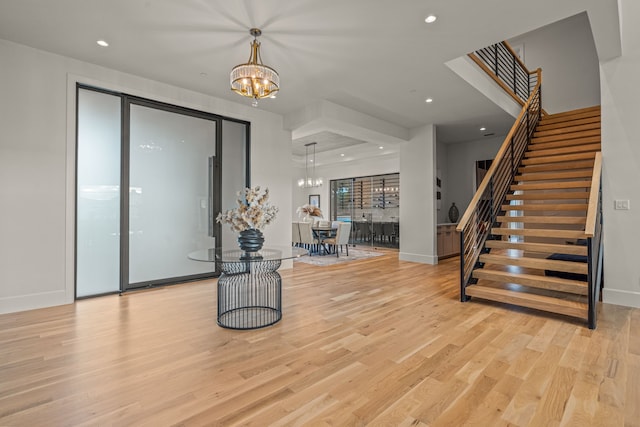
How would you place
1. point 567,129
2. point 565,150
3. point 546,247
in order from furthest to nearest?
point 567,129 < point 565,150 < point 546,247

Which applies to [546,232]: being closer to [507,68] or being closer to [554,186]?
[554,186]

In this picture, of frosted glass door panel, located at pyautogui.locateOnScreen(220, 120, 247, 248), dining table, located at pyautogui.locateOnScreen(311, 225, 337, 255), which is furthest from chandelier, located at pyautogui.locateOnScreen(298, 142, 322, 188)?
frosted glass door panel, located at pyautogui.locateOnScreen(220, 120, 247, 248)

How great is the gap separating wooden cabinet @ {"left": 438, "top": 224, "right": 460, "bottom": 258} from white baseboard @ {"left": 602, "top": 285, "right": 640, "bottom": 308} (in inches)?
127

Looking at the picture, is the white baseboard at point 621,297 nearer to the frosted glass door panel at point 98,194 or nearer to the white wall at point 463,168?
the white wall at point 463,168

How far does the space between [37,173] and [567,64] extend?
34.2 feet

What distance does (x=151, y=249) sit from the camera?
173 inches

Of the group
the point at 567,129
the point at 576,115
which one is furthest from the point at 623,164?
the point at 576,115

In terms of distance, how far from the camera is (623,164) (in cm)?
348

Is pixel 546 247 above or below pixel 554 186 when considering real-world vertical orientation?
below

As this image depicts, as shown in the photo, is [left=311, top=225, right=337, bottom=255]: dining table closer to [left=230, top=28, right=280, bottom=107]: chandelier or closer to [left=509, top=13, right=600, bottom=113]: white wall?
[left=230, top=28, right=280, bottom=107]: chandelier

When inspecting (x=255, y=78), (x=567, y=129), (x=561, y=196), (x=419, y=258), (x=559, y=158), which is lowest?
(x=419, y=258)

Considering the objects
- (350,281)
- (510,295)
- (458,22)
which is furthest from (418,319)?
(458,22)

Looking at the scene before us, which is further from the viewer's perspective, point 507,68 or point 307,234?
point 307,234

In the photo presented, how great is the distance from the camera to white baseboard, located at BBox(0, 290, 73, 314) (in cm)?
325
